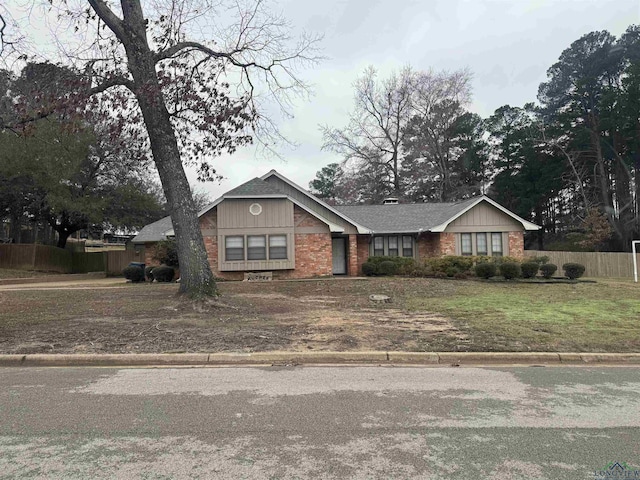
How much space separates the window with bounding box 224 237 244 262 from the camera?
21891 millimetres

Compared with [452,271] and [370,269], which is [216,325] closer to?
[370,269]

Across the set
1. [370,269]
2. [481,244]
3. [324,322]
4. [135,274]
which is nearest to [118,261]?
[135,274]

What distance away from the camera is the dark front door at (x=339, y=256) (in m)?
25.4

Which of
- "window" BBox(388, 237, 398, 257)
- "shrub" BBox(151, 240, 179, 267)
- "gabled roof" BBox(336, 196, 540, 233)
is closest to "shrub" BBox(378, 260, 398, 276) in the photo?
"gabled roof" BBox(336, 196, 540, 233)

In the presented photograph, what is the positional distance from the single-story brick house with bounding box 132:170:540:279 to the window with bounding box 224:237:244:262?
47 mm

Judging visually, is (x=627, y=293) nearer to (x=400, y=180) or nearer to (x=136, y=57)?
(x=136, y=57)

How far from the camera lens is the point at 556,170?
4203cm

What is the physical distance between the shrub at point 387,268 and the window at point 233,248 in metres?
6.72

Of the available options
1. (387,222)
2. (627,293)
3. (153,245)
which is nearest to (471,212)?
(387,222)

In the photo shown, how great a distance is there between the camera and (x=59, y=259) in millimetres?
32469

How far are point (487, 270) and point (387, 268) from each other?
181 inches

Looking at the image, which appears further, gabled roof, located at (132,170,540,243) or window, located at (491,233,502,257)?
window, located at (491,233,502,257)

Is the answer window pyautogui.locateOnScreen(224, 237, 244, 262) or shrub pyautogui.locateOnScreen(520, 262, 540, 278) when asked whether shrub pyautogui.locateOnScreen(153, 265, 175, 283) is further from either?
shrub pyautogui.locateOnScreen(520, 262, 540, 278)

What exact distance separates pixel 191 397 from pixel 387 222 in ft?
73.3
